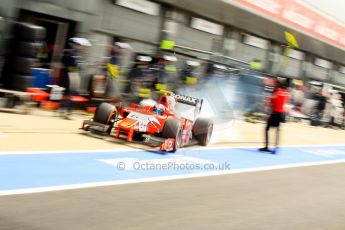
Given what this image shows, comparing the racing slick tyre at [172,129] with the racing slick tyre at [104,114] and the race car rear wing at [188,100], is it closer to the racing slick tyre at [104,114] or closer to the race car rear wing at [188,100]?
the race car rear wing at [188,100]

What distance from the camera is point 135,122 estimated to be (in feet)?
33.0

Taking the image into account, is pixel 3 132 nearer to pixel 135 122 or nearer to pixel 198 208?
pixel 135 122

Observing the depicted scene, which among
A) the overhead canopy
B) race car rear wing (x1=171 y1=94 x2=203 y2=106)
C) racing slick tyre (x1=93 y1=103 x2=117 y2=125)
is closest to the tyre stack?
racing slick tyre (x1=93 y1=103 x2=117 y2=125)

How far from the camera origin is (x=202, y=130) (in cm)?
1143

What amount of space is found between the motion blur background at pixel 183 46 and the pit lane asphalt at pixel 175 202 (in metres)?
3.05

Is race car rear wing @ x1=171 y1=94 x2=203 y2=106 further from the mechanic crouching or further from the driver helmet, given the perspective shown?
the mechanic crouching

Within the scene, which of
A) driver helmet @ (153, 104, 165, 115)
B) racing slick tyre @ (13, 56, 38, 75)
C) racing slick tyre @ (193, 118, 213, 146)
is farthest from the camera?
racing slick tyre @ (13, 56, 38, 75)

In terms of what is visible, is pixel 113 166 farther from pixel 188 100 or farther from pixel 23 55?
pixel 23 55

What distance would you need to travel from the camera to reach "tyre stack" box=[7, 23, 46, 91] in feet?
38.7

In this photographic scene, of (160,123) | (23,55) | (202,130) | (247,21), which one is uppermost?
(247,21)

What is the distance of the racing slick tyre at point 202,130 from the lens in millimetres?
11344

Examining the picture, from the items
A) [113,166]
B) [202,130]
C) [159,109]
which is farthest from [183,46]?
[113,166]

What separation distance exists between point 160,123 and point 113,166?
2.39 metres

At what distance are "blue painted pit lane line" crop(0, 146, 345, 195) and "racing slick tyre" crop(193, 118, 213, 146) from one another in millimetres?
336
